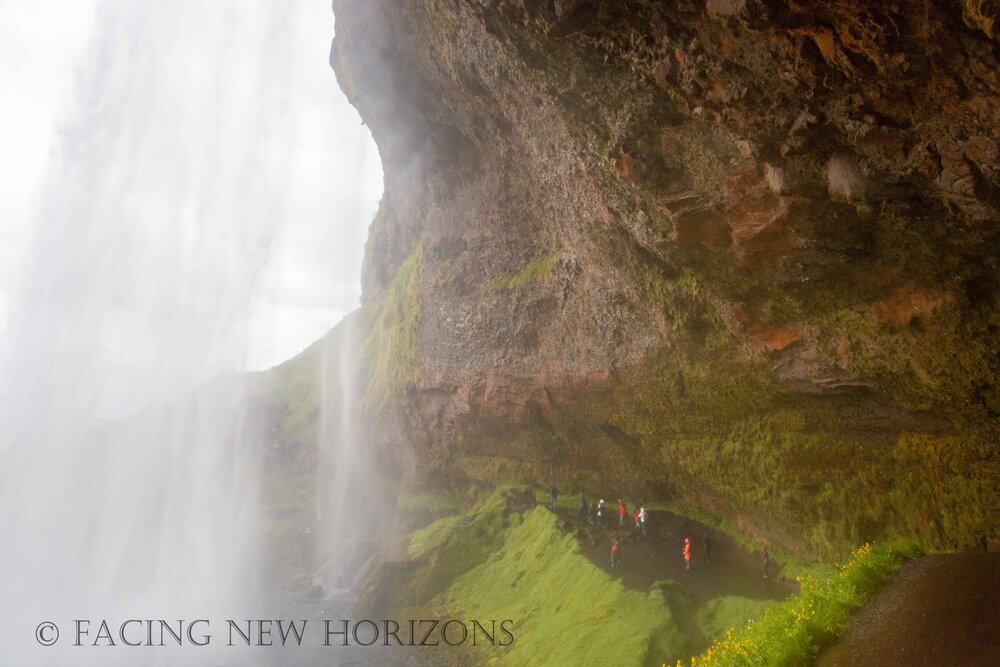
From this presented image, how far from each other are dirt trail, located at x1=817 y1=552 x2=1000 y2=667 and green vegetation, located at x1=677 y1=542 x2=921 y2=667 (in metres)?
0.23

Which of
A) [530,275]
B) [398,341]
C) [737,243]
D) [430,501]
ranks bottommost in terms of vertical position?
[430,501]

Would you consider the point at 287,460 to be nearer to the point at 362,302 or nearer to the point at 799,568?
the point at 362,302

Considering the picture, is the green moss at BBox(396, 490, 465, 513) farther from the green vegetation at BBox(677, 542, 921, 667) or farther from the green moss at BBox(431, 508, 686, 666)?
the green vegetation at BBox(677, 542, 921, 667)

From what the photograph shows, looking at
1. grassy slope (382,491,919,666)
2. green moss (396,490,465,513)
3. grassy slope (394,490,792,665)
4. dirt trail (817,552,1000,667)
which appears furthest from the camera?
green moss (396,490,465,513)

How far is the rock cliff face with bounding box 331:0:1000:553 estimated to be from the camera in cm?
858

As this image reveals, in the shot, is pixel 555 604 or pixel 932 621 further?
pixel 555 604

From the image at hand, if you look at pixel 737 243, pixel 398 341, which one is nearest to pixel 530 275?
pixel 737 243

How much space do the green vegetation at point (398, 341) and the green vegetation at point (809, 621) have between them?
72.4ft

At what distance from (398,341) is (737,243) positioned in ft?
81.1

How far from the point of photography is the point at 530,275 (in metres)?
22.9

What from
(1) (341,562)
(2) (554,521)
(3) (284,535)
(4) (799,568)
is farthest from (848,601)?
(3) (284,535)

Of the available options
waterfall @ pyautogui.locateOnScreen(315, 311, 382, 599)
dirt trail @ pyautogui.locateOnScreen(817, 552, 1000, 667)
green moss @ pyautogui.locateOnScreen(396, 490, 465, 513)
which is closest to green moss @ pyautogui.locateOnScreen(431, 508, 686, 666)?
dirt trail @ pyautogui.locateOnScreen(817, 552, 1000, 667)

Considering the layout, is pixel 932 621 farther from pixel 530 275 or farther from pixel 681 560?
pixel 530 275

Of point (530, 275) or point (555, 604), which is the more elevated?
point (530, 275)
